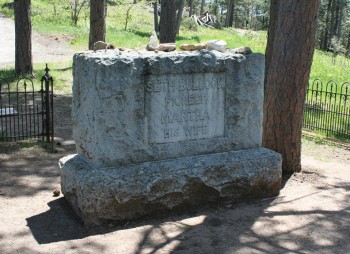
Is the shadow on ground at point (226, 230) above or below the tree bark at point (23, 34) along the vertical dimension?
below

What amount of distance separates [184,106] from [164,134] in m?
0.41

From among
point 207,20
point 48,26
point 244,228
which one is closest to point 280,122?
point 244,228

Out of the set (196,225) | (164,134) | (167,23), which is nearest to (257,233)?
(196,225)

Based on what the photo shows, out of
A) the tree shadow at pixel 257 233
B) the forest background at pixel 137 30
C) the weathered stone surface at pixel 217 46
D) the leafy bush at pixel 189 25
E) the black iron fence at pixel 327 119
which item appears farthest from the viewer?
the leafy bush at pixel 189 25

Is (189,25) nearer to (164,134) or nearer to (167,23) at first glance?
(167,23)

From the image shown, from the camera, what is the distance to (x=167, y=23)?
11.5 meters

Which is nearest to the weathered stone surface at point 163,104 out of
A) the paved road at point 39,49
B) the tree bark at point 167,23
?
the tree bark at point 167,23

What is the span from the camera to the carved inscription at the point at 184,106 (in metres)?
5.59

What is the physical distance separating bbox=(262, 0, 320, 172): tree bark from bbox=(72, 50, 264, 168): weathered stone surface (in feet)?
3.25

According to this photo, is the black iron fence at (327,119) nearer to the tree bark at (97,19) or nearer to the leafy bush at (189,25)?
the tree bark at (97,19)

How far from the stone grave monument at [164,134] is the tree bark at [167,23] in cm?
565

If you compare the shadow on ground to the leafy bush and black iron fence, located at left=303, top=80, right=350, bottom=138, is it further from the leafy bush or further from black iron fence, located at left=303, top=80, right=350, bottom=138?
the leafy bush

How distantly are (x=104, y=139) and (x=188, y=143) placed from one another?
1086 mm

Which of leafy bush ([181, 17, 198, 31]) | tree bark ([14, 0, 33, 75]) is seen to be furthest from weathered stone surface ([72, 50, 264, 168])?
leafy bush ([181, 17, 198, 31])
